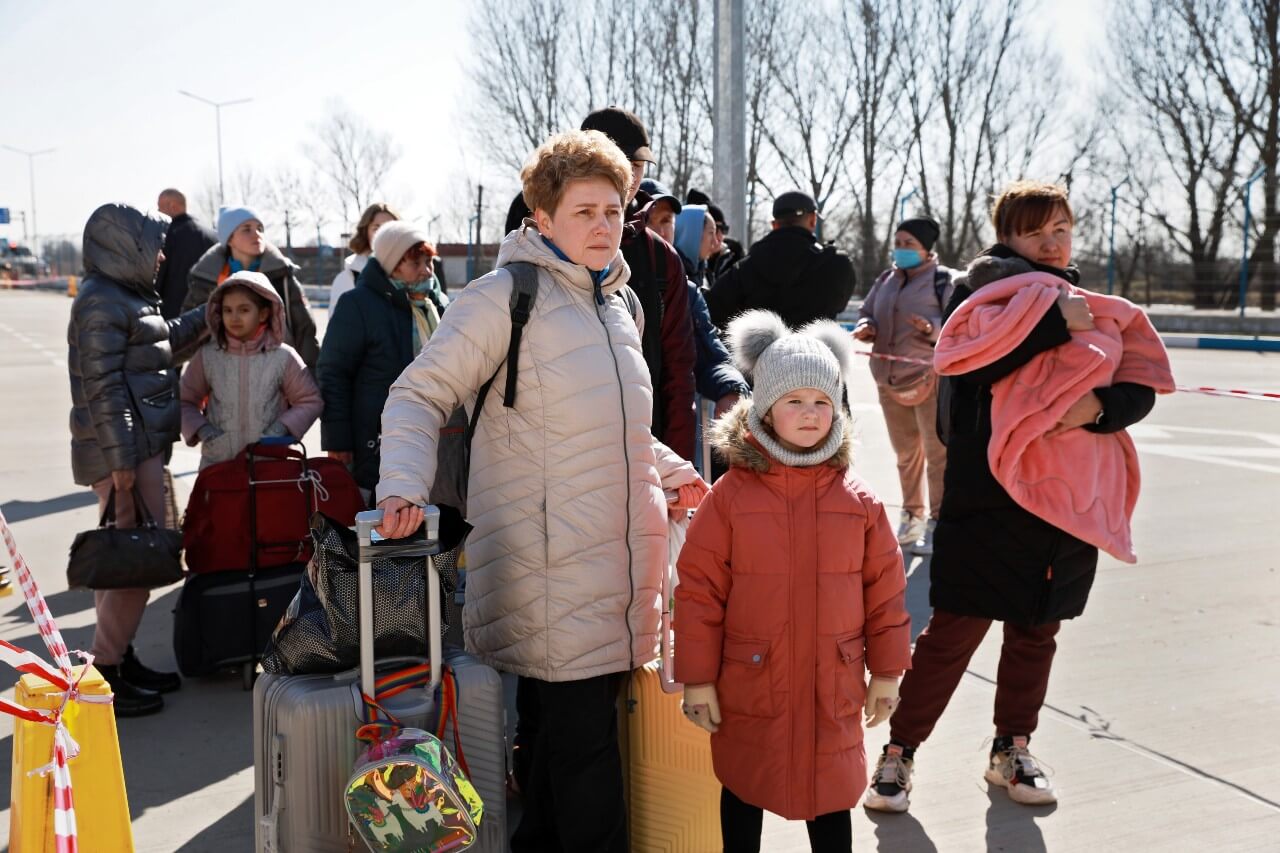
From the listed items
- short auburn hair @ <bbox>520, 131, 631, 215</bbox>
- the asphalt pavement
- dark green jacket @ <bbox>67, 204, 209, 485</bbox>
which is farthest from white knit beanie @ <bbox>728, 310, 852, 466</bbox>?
dark green jacket @ <bbox>67, 204, 209, 485</bbox>

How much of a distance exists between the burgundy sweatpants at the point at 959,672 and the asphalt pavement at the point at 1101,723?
0.23 metres

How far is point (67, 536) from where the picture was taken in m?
6.90

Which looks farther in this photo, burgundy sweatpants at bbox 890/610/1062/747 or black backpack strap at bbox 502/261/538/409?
burgundy sweatpants at bbox 890/610/1062/747

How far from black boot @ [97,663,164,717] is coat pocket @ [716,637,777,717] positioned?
252cm

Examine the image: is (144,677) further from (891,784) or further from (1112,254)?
(1112,254)

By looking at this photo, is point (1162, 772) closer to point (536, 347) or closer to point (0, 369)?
point (536, 347)

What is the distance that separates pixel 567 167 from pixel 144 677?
2.84 metres

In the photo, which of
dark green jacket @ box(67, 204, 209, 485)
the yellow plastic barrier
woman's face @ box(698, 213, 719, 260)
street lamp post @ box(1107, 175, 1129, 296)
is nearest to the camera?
the yellow plastic barrier

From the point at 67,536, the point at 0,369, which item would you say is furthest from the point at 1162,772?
the point at 0,369

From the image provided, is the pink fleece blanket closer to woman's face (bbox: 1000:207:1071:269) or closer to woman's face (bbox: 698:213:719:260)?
woman's face (bbox: 1000:207:1071:269)

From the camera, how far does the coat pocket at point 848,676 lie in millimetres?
2699

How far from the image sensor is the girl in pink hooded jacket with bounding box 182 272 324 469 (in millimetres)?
4574

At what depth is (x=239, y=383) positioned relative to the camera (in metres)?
4.61

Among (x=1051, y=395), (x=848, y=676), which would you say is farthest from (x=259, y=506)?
(x=1051, y=395)
